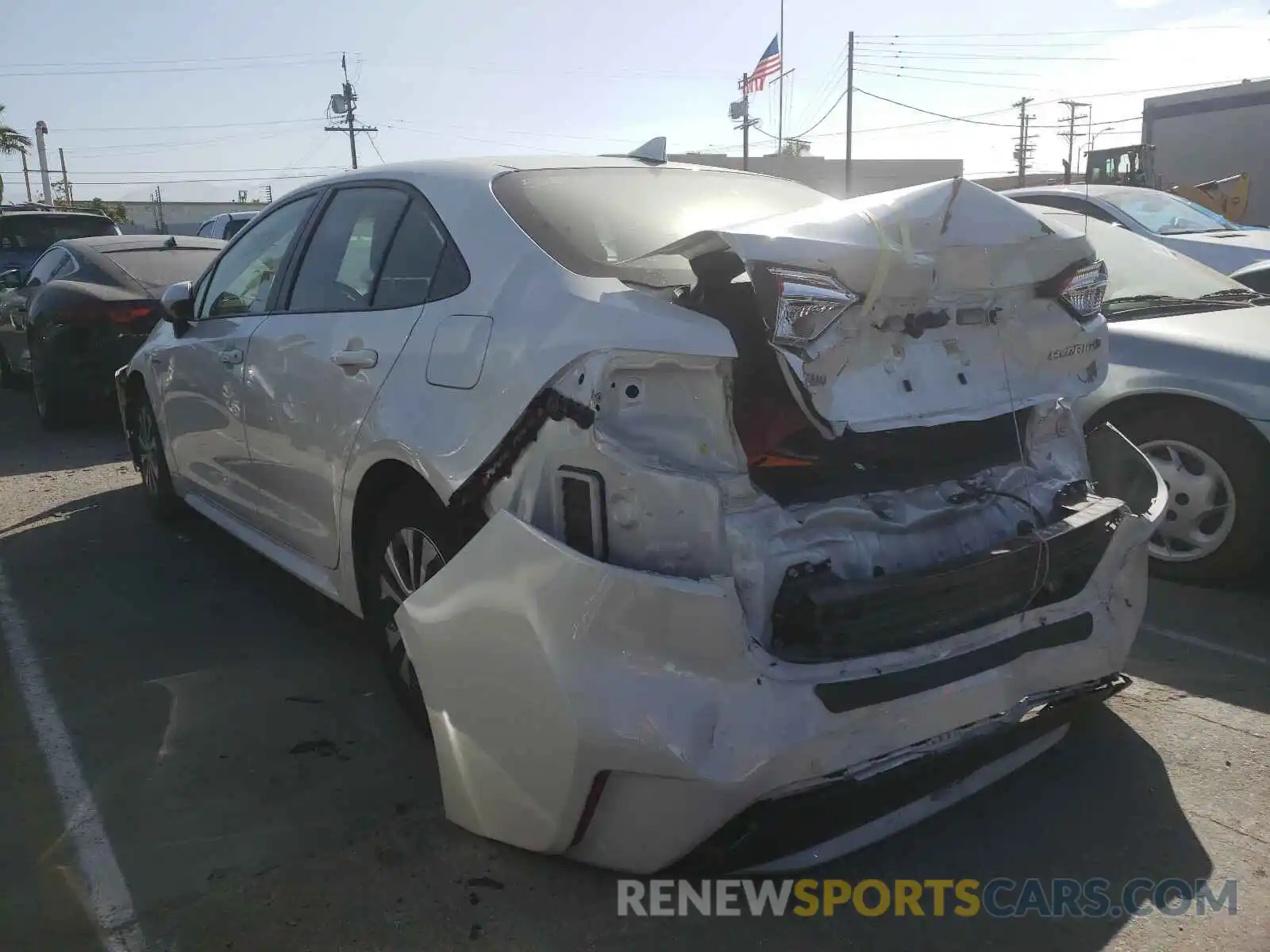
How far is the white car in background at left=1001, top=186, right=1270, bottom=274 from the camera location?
328 inches

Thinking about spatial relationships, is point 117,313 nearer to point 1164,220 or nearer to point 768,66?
point 1164,220

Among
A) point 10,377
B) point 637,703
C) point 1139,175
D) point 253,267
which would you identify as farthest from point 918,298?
point 1139,175

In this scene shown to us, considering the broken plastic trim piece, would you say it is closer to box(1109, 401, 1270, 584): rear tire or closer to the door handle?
the door handle

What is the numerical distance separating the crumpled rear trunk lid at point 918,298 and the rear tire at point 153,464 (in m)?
3.89

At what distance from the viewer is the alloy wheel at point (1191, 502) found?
4.23 m

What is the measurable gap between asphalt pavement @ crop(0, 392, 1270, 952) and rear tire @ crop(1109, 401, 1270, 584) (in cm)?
18

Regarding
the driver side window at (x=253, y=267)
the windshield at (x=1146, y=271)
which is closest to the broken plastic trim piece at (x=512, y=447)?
the driver side window at (x=253, y=267)

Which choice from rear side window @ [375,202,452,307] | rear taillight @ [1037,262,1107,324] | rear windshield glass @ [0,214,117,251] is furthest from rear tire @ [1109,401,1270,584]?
rear windshield glass @ [0,214,117,251]

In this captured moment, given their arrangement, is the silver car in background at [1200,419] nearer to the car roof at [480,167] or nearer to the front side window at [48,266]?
the car roof at [480,167]

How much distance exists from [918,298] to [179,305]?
11.6 ft

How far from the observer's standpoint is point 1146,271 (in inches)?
205

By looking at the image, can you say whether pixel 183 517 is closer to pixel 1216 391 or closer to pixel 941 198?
pixel 941 198

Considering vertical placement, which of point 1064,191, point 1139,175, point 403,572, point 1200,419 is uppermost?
point 1139,175

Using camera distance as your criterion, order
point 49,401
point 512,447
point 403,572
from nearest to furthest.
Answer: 1. point 512,447
2. point 403,572
3. point 49,401
